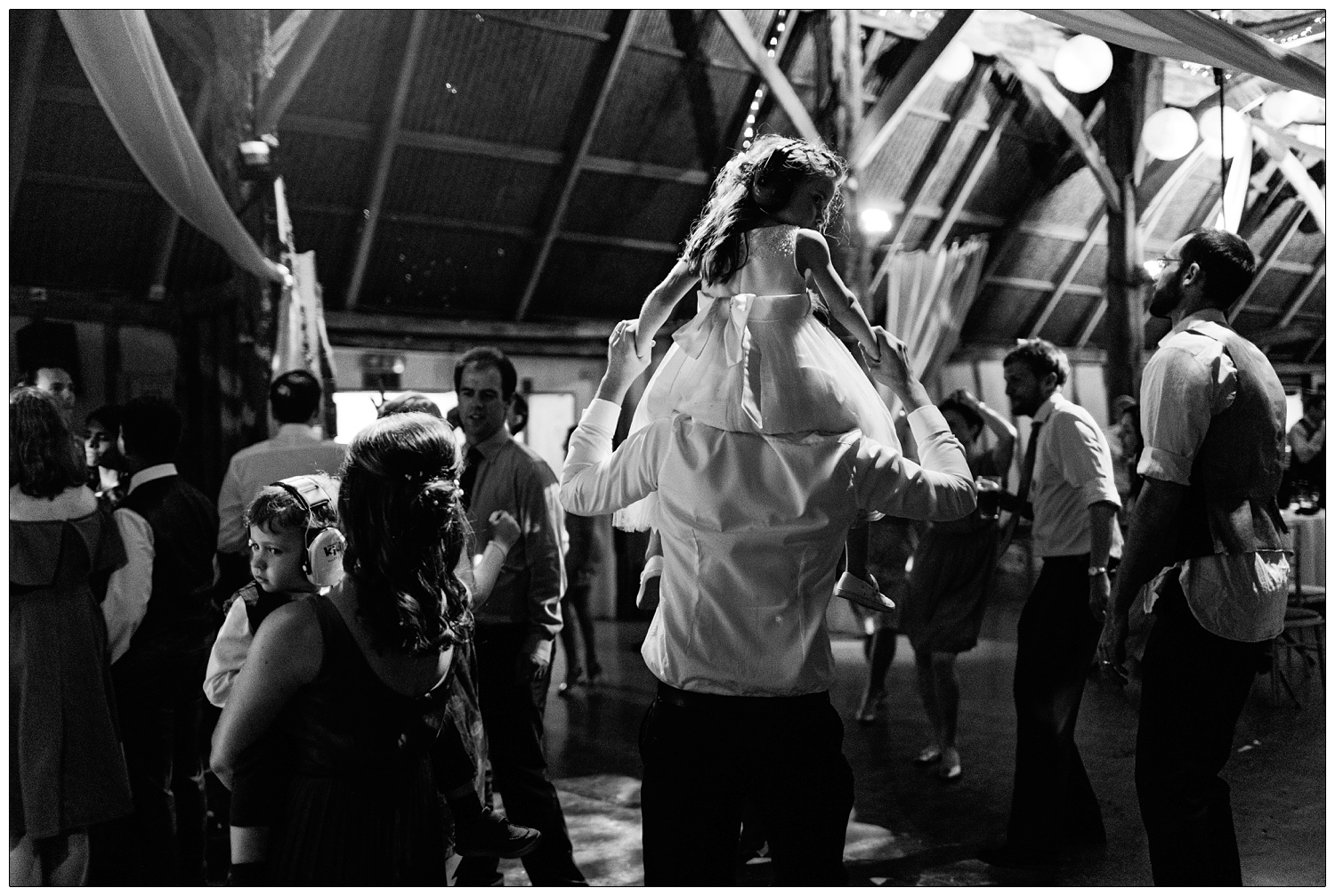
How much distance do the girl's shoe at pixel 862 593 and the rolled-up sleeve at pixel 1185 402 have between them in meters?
0.68

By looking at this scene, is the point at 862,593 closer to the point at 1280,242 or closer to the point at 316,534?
the point at 316,534

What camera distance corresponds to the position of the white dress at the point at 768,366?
1563 millimetres

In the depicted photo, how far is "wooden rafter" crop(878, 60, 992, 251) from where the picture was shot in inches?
395

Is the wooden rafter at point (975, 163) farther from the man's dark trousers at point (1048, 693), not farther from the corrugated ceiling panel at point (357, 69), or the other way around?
the man's dark trousers at point (1048, 693)

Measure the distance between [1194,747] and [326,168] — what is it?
24.8 feet

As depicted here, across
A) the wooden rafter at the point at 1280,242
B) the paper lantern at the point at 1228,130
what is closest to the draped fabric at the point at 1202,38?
the paper lantern at the point at 1228,130

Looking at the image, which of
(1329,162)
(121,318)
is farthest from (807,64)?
(1329,162)

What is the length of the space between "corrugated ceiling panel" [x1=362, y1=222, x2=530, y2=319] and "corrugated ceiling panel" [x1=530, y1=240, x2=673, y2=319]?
0.99 ft

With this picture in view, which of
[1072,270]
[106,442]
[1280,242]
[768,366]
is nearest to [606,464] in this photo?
[768,366]

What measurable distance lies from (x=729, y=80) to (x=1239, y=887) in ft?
26.8

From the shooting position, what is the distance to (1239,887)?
2.06 meters

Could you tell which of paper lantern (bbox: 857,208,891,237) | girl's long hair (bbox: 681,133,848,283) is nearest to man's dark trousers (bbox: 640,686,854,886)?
girl's long hair (bbox: 681,133,848,283)

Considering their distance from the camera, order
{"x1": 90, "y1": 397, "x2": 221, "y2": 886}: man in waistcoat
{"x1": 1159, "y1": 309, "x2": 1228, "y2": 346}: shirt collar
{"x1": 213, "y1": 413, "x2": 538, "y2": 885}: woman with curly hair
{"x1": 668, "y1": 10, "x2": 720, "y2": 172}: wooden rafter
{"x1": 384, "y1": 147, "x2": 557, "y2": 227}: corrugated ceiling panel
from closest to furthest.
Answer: {"x1": 213, "y1": 413, "x2": 538, "y2": 885}: woman with curly hair < {"x1": 1159, "y1": 309, "x2": 1228, "y2": 346}: shirt collar < {"x1": 90, "y1": 397, "x2": 221, "y2": 886}: man in waistcoat < {"x1": 384, "y1": 147, "x2": 557, "y2": 227}: corrugated ceiling panel < {"x1": 668, "y1": 10, "x2": 720, "y2": 172}: wooden rafter

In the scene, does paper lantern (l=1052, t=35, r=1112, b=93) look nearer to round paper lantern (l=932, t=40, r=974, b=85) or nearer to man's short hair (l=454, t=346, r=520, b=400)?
round paper lantern (l=932, t=40, r=974, b=85)
